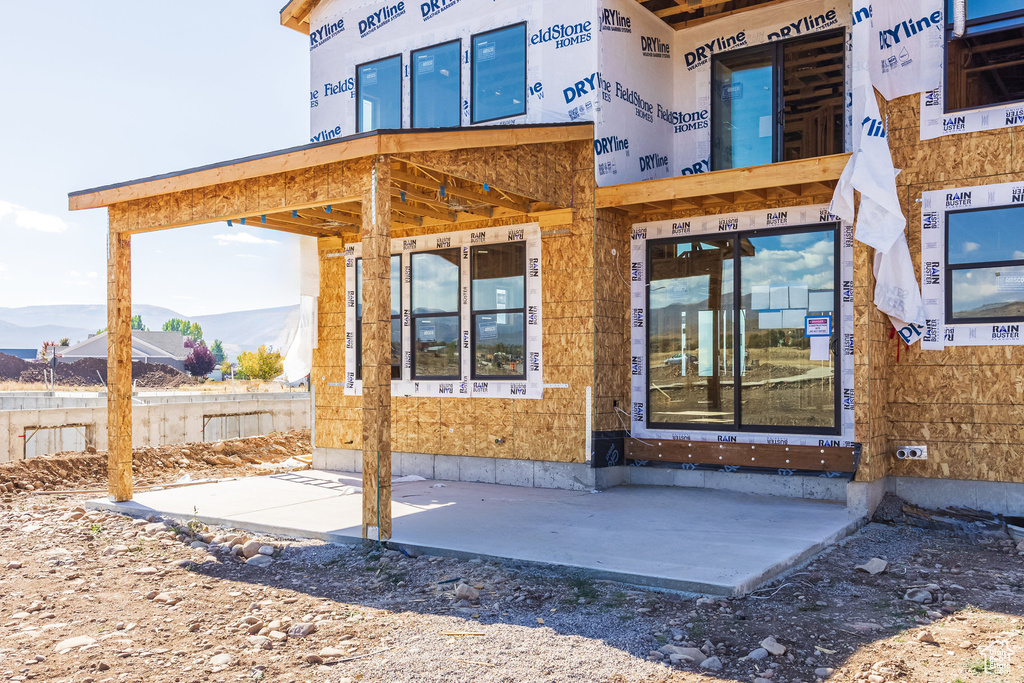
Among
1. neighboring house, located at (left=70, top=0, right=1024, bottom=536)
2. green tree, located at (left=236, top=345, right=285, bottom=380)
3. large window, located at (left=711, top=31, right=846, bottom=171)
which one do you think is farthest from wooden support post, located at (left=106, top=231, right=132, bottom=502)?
green tree, located at (left=236, top=345, right=285, bottom=380)

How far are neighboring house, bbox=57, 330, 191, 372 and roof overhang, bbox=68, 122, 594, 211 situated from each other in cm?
10685

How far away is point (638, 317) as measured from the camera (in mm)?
10039

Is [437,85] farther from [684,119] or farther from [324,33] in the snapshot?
[684,119]

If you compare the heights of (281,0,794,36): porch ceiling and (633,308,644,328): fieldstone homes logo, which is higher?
(281,0,794,36): porch ceiling

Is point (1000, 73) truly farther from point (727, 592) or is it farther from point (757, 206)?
point (727, 592)

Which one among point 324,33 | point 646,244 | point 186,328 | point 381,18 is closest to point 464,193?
point 646,244

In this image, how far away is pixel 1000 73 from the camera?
9117 mm

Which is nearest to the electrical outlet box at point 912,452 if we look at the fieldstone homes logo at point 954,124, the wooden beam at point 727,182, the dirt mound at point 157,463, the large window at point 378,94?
the wooden beam at point 727,182

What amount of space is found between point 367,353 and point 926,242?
6155 millimetres

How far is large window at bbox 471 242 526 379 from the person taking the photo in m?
Answer: 10.3

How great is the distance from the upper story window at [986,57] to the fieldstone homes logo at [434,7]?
6.44m

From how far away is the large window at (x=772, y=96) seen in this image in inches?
397

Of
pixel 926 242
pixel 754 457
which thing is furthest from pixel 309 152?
pixel 926 242

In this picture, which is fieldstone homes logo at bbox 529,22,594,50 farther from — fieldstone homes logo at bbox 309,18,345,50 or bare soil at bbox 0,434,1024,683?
bare soil at bbox 0,434,1024,683
